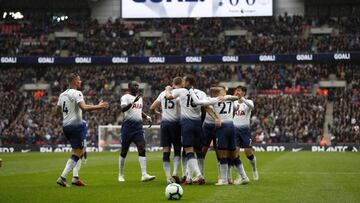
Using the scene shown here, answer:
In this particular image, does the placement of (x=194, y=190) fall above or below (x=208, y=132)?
below

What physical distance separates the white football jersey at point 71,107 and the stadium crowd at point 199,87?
3443cm

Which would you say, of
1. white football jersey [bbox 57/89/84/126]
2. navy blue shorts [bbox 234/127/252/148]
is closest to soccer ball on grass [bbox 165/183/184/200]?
white football jersey [bbox 57/89/84/126]

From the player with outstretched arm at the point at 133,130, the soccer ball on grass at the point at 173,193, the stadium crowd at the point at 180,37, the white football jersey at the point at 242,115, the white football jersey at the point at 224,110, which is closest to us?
the soccer ball on grass at the point at 173,193

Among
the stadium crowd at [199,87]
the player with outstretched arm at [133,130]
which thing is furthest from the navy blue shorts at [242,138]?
the stadium crowd at [199,87]

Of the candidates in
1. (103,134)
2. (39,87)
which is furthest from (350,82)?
(39,87)

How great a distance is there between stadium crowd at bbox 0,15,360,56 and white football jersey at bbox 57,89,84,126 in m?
44.5

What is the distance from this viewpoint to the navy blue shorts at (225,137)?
1752cm

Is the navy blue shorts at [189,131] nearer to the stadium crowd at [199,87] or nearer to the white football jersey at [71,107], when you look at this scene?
the white football jersey at [71,107]

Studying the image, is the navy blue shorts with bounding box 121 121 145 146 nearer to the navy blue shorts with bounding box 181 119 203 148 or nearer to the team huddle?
the team huddle

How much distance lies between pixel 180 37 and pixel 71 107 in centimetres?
4689

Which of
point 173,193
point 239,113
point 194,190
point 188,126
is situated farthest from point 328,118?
point 173,193

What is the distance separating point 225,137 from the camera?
17531mm

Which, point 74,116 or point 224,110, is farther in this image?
point 224,110

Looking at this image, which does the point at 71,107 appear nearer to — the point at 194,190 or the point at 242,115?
the point at 194,190
